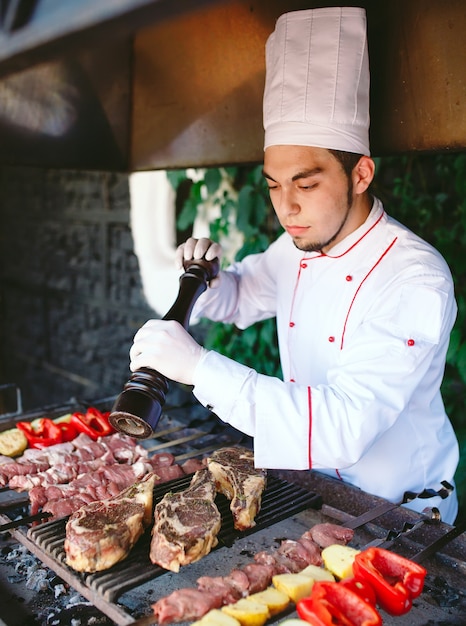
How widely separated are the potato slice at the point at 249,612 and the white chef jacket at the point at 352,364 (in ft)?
1.72

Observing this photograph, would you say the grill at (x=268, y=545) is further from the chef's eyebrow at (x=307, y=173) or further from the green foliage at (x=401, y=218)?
the green foliage at (x=401, y=218)

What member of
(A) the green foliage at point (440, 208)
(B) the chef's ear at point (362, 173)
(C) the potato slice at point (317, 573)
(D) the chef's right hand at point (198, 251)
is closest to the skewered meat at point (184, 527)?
(C) the potato slice at point (317, 573)

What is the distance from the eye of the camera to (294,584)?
6.32ft

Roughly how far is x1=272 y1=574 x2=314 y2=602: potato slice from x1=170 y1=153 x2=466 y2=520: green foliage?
1.99 meters

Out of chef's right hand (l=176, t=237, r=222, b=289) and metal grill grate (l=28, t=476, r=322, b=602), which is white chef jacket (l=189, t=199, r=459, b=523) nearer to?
metal grill grate (l=28, t=476, r=322, b=602)

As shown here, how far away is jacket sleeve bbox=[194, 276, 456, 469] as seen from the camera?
2189 mm

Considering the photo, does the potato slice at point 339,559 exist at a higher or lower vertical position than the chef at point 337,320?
lower

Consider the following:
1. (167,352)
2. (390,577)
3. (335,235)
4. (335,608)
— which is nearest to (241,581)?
(335,608)

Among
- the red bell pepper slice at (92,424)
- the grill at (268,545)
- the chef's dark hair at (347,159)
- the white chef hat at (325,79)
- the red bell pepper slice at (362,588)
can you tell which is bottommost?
the grill at (268,545)

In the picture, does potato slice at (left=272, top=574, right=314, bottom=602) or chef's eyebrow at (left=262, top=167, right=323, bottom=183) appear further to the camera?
chef's eyebrow at (left=262, top=167, right=323, bottom=183)

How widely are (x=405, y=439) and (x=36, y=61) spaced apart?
209 cm

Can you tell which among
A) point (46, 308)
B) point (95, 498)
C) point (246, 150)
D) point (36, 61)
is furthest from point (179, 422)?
point (46, 308)

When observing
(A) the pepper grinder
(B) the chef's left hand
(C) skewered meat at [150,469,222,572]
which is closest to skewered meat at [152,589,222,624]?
(C) skewered meat at [150,469,222,572]

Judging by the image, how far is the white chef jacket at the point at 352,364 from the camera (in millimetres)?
2209
